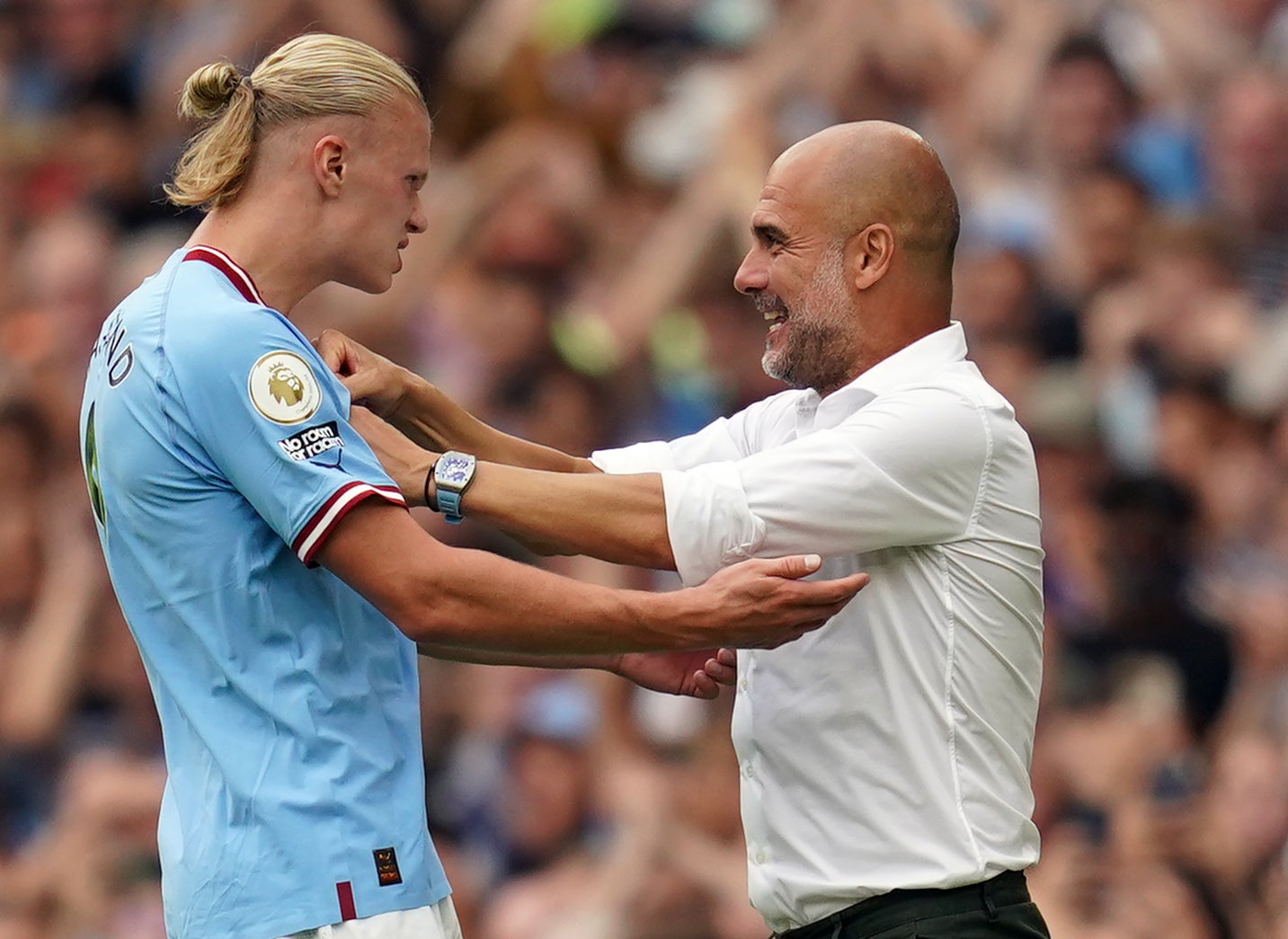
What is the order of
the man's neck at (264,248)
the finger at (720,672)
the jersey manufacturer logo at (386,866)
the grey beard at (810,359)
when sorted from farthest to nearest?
1. the finger at (720,672)
2. the grey beard at (810,359)
3. the man's neck at (264,248)
4. the jersey manufacturer logo at (386,866)

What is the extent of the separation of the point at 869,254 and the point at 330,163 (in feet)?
3.57

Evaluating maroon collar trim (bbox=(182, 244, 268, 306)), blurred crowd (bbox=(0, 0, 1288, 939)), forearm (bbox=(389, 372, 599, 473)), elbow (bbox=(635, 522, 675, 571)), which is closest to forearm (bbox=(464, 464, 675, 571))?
elbow (bbox=(635, 522, 675, 571))

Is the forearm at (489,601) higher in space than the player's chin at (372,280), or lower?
lower

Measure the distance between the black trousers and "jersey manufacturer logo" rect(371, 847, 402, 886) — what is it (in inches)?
34.2

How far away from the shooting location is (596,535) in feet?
11.0

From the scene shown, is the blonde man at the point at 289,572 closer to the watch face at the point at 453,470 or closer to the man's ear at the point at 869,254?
the watch face at the point at 453,470

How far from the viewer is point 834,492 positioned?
334 centimetres

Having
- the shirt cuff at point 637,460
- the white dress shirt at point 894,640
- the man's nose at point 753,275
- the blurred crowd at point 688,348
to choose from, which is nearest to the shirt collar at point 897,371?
the white dress shirt at point 894,640

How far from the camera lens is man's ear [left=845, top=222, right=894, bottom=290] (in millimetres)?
3617

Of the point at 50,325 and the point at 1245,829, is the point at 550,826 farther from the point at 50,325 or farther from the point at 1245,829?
the point at 50,325

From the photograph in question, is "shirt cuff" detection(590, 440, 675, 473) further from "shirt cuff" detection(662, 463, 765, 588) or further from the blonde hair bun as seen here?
the blonde hair bun

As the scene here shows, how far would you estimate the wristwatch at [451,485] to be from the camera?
3285 mm

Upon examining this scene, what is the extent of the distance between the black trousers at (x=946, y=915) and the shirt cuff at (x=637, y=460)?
1.06 m

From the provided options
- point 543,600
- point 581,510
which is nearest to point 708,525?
point 581,510
